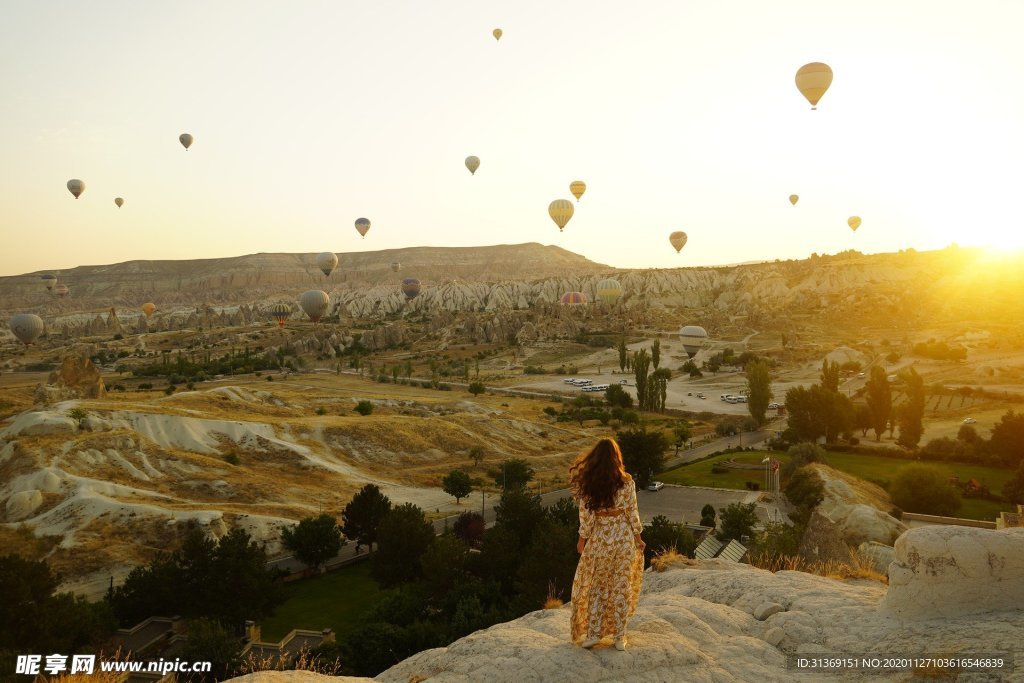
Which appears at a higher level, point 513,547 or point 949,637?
point 949,637

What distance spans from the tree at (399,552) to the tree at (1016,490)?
85.7ft

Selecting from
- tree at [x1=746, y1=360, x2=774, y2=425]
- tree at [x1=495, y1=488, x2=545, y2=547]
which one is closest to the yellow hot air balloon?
tree at [x1=746, y1=360, x2=774, y2=425]

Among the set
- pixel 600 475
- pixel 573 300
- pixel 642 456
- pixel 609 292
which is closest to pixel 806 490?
pixel 642 456

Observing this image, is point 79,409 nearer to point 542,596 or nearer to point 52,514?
point 52,514

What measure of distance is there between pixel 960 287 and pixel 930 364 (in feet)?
154

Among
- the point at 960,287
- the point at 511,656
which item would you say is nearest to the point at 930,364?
the point at 960,287

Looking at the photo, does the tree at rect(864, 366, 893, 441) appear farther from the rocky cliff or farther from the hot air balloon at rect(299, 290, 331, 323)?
the hot air balloon at rect(299, 290, 331, 323)

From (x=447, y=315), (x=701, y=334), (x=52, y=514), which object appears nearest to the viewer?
(x=52, y=514)

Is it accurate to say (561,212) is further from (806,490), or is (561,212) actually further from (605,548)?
(605,548)

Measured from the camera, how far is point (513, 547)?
20.2 m

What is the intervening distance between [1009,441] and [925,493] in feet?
38.1

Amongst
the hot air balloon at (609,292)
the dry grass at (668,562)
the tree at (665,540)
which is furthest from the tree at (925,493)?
the hot air balloon at (609,292)

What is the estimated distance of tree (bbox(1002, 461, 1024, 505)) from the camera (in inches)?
1181

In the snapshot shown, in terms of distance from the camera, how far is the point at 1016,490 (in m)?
30.2
